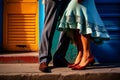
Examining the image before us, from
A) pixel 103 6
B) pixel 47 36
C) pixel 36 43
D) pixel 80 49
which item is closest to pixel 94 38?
pixel 80 49

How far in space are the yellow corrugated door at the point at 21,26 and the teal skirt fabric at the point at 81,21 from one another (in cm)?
169

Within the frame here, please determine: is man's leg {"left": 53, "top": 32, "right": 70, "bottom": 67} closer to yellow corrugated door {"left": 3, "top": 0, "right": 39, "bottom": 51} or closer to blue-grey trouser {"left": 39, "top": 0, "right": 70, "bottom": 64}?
blue-grey trouser {"left": 39, "top": 0, "right": 70, "bottom": 64}

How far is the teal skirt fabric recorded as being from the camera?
4.41m

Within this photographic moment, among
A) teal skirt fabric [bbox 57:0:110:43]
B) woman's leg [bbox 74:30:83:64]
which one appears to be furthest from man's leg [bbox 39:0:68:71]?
woman's leg [bbox 74:30:83:64]

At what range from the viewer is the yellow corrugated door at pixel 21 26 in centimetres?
607

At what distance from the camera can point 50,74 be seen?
417cm

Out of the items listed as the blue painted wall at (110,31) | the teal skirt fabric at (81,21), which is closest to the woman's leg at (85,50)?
the teal skirt fabric at (81,21)

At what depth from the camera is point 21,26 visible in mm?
6094

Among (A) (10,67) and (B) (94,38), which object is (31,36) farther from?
(B) (94,38)

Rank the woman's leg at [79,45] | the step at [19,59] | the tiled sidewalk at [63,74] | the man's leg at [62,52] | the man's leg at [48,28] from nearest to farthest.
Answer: the tiled sidewalk at [63,74] → the man's leg at [48,28] → the woman's leg at [79,45] → the man's leg at [62,52] → the step at [19,59]

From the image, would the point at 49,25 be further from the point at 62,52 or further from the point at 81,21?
the point at 62,52

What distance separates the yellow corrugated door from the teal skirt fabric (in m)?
1.69

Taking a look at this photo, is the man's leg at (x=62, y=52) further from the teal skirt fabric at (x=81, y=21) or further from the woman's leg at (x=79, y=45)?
the teal skirt fabric at (x=81, y=21)

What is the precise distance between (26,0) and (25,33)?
25.2 inches
